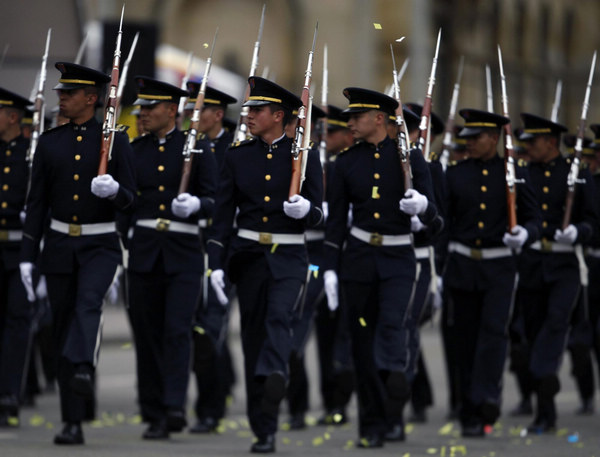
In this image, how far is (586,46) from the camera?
1880 inches

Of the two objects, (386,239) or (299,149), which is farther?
(386,239)

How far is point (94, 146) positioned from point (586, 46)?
39.6 meters

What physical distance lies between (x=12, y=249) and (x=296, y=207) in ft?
9.10

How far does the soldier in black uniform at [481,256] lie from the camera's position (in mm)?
10602

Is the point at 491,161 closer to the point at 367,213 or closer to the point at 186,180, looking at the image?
the point at 367,213

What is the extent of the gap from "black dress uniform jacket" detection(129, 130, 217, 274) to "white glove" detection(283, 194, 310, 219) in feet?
4.27

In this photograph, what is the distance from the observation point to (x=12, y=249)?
11.0m

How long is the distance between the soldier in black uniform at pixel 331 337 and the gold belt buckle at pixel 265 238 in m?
2.19

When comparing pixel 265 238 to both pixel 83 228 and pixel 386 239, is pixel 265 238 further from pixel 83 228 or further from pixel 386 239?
pixel 83 228

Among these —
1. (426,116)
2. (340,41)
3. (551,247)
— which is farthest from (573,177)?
(340,41)

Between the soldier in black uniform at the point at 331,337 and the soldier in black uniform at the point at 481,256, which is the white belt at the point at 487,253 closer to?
the soldier in black uniform at the point at 481,256

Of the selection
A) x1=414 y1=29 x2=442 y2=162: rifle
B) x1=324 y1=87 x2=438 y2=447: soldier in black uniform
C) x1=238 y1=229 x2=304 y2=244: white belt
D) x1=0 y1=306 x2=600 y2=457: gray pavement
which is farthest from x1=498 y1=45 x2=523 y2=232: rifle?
x1=238 y1=229 x2=304 y2=244: white belt

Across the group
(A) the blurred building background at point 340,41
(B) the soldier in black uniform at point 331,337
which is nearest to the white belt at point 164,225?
(B) the soldier in black uniform at point 331,337

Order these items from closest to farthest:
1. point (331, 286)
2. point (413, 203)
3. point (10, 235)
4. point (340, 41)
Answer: point (413, 203)
point (331, 286)
point (10, 235)
point (340, 41)
